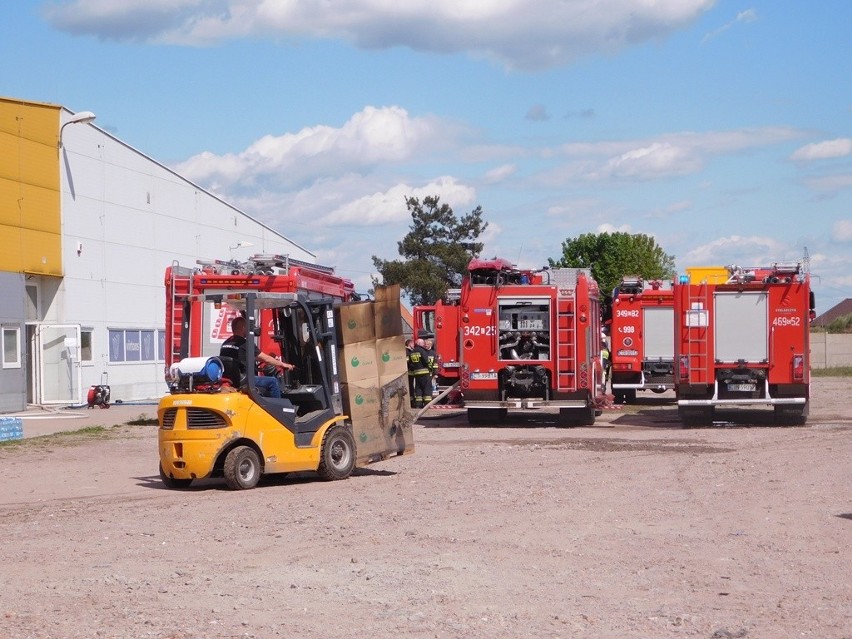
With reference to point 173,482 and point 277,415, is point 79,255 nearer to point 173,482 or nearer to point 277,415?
point 173,482

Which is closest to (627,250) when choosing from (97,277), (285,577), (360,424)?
(97,277)

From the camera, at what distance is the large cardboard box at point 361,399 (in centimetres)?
1474

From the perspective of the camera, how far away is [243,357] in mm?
13844

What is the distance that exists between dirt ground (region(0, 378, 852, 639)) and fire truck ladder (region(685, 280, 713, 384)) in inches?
201

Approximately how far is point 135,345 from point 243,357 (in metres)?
22.5

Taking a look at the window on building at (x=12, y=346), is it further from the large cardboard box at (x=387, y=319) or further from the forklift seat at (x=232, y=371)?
the forklift seat at (x=232, y=371)

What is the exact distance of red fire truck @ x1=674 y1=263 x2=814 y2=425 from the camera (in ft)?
72.4

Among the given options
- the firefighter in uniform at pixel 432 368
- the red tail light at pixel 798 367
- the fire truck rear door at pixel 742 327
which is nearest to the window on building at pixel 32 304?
the firefighter in uniform at pixel 432 368

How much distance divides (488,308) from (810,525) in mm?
13024

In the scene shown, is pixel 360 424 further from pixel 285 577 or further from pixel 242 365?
pixel 285 577

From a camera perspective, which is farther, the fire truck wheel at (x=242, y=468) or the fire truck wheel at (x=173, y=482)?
the fire truck wheel at (x=173, y=482)

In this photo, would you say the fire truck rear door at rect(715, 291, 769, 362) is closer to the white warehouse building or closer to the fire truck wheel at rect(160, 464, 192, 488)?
the fire truck wheel at rect(160, 464, 192, 488)

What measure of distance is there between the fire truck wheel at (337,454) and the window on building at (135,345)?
20.0 m

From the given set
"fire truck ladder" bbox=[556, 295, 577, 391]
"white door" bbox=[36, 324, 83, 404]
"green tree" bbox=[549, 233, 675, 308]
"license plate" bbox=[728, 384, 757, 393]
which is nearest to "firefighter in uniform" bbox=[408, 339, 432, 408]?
"fire truck ladder" bbox=[556, 295, 577, 391]
